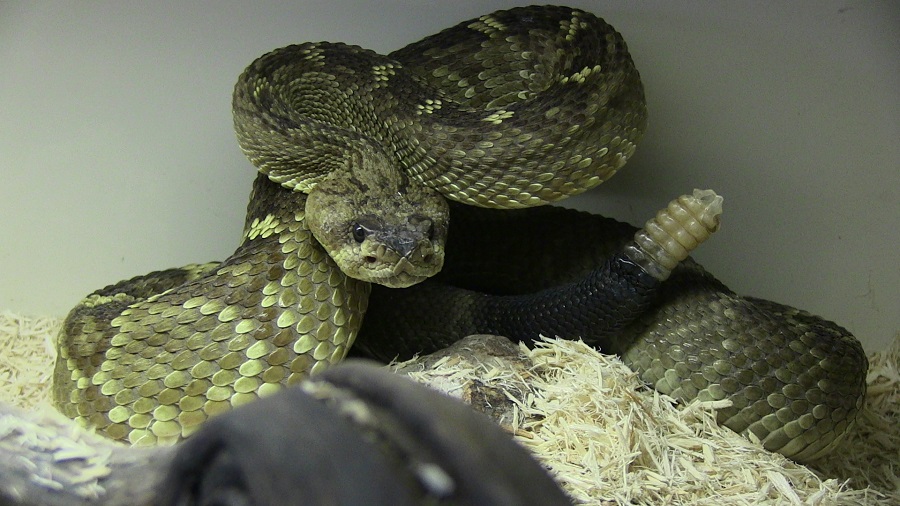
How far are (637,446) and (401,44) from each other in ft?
6.23

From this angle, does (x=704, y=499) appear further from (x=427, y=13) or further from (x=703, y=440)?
(x=427, y=13)

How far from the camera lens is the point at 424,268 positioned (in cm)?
231

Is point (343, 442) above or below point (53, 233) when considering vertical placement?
above

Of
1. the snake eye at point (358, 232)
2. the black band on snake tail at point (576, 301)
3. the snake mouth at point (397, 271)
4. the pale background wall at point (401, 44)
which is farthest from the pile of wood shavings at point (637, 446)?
the pale background wall at point (401, 44)

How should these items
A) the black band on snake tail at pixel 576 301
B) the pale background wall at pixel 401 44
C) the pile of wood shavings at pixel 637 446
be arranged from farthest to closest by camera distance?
the pale background wall at pixel 401 44
the black band on snake tail at pixel 576 301
the pile of wood shavings at pixel 637 446

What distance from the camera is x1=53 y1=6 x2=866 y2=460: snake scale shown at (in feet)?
7.34

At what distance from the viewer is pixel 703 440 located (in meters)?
2.30

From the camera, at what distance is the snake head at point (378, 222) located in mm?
2277

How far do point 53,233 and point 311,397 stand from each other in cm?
269

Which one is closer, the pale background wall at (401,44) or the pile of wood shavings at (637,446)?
the pile of wood shavings at (637,446)

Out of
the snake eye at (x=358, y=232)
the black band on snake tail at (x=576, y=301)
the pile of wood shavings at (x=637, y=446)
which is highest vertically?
the snake eye at (x=358, y=232)

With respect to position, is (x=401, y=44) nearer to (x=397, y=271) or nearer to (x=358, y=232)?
(x=358, y=232)

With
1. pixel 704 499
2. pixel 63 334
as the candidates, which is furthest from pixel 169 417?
pixel 704 499

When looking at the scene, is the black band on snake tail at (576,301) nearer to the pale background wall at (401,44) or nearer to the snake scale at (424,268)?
the snake scale at (424,268)
